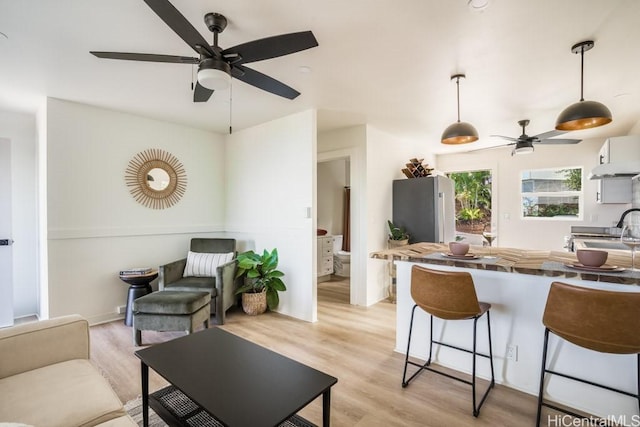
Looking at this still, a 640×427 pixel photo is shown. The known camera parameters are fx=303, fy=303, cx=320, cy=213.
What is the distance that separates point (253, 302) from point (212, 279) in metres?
0.57

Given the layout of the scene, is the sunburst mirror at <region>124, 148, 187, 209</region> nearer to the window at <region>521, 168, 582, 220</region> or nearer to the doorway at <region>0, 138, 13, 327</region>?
the doorway at <region>0, 138, 13, 327</region>

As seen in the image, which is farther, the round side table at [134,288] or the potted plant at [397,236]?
the potted plant at [397,236]

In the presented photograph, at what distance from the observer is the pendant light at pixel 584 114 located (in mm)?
2020

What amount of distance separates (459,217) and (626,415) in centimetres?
479

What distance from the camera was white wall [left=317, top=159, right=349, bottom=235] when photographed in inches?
252

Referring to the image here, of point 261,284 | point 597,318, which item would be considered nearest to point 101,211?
point 261,284

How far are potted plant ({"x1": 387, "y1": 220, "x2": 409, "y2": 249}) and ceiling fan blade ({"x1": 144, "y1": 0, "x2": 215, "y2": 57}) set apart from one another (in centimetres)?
347

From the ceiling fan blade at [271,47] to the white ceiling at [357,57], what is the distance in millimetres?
288

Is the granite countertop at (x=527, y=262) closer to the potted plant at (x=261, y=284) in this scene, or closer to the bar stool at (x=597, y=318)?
the bar stool at (x=597, y=318)

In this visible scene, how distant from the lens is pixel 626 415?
1.79 m

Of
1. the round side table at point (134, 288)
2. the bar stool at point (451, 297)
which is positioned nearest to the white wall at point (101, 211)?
the round side table at point (134, 288)

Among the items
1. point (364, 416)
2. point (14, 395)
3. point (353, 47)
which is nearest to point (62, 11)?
point (353, 47)

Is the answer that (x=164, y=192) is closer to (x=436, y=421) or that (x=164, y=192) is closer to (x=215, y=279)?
(x=215, y=279)

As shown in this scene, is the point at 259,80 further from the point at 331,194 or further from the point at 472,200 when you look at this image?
the point at 472,200
